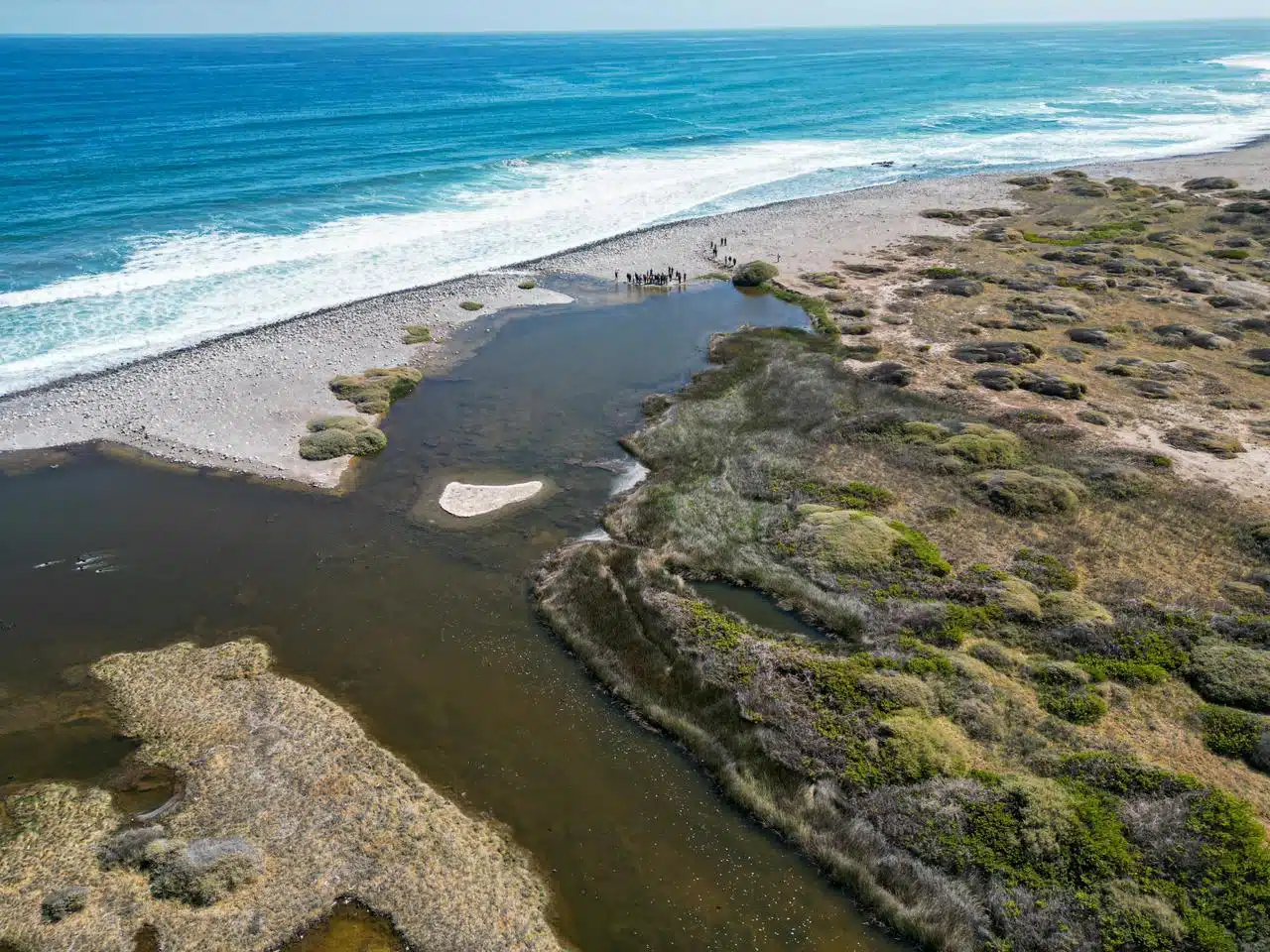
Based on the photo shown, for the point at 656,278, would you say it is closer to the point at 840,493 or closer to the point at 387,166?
the point at 840,493

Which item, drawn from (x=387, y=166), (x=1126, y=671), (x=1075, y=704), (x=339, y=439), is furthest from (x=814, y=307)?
(x=387, y=166)

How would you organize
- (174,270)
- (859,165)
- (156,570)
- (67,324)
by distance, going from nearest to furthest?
(156,570) < (67,324) < (174,270) < (859,165)

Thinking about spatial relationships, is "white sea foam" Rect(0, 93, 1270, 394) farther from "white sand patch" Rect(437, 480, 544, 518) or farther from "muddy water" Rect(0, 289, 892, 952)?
"white sand patch" Rect(437, 480, 544, 518)

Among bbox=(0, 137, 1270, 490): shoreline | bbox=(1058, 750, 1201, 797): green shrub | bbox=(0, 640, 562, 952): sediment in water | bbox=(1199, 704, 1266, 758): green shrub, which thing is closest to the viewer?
bbox=(0, 640, 562, 952): sediment in water

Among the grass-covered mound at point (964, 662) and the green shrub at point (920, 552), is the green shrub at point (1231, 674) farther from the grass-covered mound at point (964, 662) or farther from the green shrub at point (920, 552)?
the green shrub at point (920, 552)

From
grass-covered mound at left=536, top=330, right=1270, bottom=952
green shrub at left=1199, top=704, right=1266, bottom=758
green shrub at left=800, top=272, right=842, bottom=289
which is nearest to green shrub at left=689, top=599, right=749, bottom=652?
grass-covered mound at left=536, top=330, right=1270, bottom=952

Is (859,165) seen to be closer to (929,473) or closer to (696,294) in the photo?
(696,294)

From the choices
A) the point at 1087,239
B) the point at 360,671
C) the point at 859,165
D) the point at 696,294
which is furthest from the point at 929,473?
the point at 859,165
